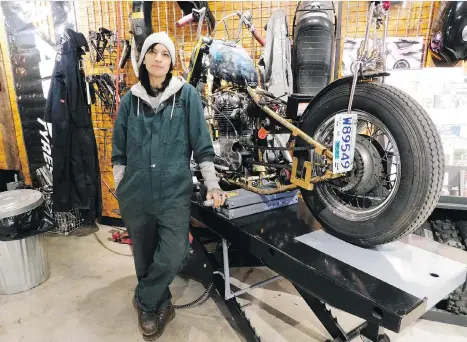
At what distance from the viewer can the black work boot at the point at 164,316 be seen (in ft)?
6.39

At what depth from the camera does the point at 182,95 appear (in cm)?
177

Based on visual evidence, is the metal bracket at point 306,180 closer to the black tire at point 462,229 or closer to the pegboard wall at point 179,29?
the black tire at point 462,229

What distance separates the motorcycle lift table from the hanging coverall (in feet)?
0.91

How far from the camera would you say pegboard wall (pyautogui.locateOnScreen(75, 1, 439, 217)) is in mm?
2506

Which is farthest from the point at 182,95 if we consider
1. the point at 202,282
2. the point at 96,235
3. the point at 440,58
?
the point at 96,235

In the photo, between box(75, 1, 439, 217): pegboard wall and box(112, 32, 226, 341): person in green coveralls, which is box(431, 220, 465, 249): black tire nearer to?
box(75, 1, 439, 217): pegboard wall

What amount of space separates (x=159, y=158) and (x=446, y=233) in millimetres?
1815

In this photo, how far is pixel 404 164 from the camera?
4.15ft

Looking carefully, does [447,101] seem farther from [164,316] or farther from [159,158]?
[164,316]

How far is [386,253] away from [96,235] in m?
2.90

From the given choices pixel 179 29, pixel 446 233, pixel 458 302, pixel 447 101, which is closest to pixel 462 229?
pixel 446 233

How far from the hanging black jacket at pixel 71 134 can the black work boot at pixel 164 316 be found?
1717mm

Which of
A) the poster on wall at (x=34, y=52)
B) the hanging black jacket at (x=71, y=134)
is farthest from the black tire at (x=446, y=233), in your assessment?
the poster on wall at (x=34, y=52)

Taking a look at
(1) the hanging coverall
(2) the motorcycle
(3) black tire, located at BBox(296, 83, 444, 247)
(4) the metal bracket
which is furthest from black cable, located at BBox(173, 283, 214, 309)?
(3) black tire, located at BBox(296, 83, 444, 247)
